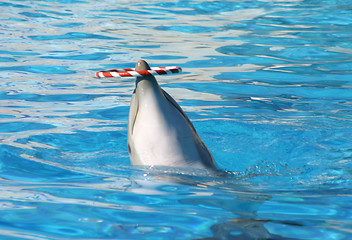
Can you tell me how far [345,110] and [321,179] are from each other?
210 cm

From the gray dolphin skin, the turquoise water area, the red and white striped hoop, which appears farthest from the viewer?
the gray dolphin skin

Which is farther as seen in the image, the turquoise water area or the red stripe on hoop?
the red stripe on hoop

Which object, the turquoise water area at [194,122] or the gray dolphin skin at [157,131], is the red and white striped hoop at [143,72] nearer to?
the gray dolphin skin at [157,131]

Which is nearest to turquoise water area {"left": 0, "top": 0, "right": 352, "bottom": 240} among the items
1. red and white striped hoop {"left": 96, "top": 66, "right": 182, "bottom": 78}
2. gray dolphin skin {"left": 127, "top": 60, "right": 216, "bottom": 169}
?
gray dolphin skin {"left": 127, "top": 60, "right": 216, "bottom": 169}

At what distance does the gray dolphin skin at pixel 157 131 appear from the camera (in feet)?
10.5

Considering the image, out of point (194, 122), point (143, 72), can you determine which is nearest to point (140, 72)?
point (143, 72)

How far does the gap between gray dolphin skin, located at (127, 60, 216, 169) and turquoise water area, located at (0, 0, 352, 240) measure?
0.26 feet

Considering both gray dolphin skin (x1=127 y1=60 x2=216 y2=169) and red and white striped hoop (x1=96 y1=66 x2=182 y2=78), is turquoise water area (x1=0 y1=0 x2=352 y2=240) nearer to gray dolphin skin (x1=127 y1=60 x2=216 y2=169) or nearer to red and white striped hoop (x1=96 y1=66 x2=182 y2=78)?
gray dolphin skin (x1=127 y1=60 x2=216 y2=169)

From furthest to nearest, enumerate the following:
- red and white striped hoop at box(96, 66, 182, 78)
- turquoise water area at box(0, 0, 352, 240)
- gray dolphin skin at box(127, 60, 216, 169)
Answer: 1. gray dolphin skin at box(127, 60, 216, 169)
2. red and white striped hoop at box(96, 66, 182, 78)
3. turquoise water area at box(0, 0, 352, 240)

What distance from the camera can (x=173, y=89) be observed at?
657cm

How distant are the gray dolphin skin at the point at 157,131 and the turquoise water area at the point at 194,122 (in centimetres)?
8

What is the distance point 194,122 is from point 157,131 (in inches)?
78.3

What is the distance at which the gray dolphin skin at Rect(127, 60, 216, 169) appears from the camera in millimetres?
3193

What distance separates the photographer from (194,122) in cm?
517
